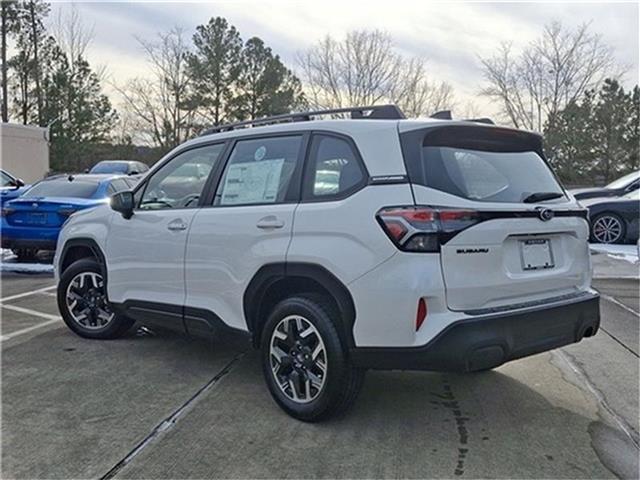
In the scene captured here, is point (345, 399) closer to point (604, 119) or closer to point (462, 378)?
point (462, 378)

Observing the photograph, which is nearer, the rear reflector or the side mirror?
the rear reflector

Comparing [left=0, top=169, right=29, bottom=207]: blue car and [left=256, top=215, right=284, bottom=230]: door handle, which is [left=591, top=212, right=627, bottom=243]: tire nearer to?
[left=256, top=215, right=284, bottom=230]: door handle

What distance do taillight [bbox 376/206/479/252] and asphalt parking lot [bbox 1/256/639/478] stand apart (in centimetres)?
116

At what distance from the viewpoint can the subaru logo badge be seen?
354cm

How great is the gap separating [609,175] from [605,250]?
24.8 m

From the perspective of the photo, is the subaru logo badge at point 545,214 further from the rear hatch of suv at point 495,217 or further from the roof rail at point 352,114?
the roof rail at point 352,114

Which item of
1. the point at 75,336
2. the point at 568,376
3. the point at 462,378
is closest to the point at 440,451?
the point at 462,378

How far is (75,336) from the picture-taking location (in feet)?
18.2

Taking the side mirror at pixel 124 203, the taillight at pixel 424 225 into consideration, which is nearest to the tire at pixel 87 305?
the side mirror at pixel 124 203

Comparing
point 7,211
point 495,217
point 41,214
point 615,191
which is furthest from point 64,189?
point 615,191

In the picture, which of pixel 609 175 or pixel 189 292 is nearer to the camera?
pixel 189 292

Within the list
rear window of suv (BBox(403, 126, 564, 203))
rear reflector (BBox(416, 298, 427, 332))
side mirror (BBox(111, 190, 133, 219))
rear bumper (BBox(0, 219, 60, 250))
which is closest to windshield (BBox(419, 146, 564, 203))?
rear window of suv (BBox(403, 126, 564, 203))

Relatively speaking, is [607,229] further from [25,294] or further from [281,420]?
[25,294]

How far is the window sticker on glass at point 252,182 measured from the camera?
397cm
